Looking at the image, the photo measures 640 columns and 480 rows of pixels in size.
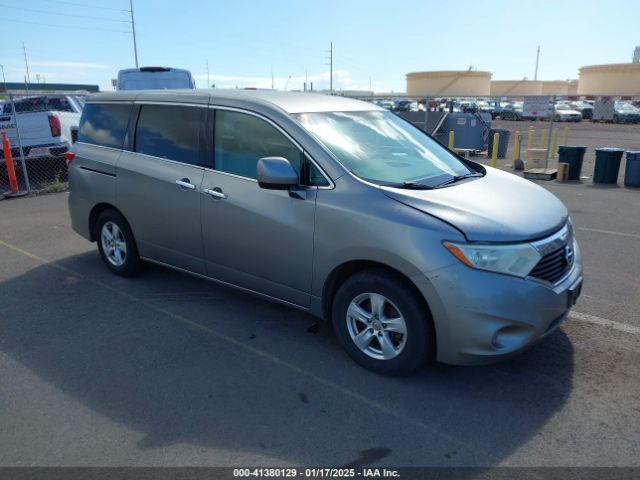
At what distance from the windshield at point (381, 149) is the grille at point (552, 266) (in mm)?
966

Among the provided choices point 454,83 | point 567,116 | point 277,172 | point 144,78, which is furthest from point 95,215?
point 454,83

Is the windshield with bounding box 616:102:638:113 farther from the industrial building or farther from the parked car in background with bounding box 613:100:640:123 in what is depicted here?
the industrial building

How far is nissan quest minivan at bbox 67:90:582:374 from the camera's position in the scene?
3232 millimetres

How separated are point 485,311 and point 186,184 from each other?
8.87ft

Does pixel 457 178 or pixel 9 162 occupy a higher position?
pixel 457 178

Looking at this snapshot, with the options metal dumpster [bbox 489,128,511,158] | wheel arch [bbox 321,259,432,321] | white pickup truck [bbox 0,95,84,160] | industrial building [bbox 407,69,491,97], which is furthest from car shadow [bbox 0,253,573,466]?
industrial building [bbox 407,69,491,97]

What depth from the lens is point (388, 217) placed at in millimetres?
3414

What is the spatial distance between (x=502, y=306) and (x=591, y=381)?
1025 mm

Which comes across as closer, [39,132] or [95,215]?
[95,215]

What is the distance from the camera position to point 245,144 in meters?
4.26

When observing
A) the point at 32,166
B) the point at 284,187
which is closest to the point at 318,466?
the point at 284,187

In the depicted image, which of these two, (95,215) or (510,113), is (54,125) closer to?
(95,215)

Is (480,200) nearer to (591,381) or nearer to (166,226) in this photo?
(591,381)

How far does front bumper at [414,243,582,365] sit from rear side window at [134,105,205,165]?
245cm
